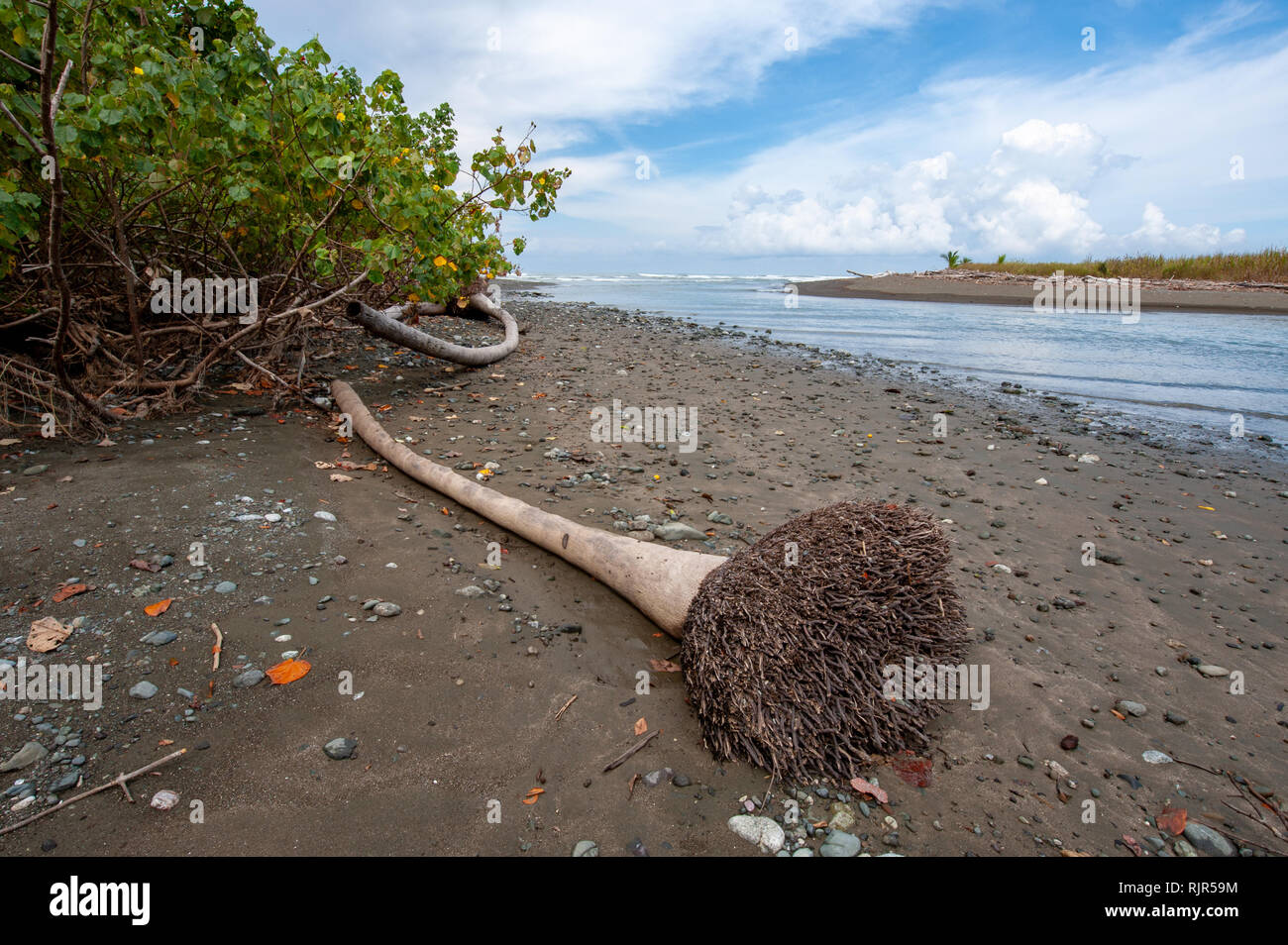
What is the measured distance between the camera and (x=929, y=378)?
42.1 feet

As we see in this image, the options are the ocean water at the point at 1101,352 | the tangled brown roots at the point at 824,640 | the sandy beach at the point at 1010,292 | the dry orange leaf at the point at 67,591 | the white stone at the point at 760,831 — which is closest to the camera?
the white stone at the point at 760,831

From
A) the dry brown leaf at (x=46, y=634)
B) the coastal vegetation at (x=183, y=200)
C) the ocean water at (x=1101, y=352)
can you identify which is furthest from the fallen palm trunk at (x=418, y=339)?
the ocean water at (x=1101, y=352)

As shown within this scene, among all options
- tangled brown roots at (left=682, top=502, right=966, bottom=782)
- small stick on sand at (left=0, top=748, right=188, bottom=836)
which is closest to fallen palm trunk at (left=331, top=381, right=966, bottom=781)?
tangled brown roots at (left=682, top=502, right=966, bottom=782)

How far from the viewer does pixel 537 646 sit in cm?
395

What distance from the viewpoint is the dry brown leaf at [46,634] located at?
11.1ft

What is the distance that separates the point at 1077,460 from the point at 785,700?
6.79 m

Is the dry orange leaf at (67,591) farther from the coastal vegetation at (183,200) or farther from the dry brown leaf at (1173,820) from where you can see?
the dry brown leaf at (1173,820)

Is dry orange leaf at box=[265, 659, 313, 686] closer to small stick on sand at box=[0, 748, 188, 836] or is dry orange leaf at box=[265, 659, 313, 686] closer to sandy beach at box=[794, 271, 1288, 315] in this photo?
small stick on sand at box=[0, 748, 188, 836]

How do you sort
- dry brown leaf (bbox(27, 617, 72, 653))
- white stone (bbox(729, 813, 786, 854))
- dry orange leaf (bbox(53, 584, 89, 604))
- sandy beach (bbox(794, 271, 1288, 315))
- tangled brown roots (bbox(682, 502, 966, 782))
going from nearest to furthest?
white stone (bbox(729, 813, 786, 854)) → tangled brown roots (bbox(682, 502, 966, 782)) → dry brown leaf (bbox(27, 617, 72, 653)) → dry orange leaf (bbox(53, 584, 89, 604)) → sandy beach (bbox(794, 271, 1288, 315))

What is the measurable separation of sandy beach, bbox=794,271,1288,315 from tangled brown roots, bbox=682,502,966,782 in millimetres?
33319

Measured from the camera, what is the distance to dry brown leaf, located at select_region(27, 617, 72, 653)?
3377 mm

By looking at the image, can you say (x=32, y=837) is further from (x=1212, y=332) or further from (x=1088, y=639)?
(x=1212, y=332)

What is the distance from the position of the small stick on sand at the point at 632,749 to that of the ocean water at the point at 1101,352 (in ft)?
32.9
